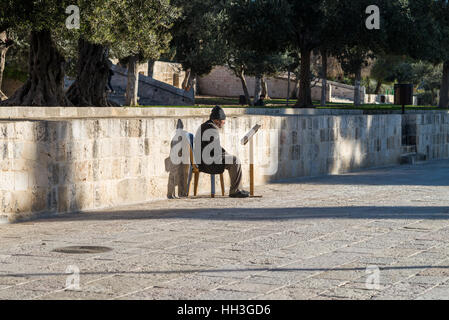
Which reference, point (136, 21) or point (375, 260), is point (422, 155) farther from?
point (375, 260)

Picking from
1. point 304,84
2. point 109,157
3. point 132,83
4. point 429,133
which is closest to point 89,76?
point 132,83

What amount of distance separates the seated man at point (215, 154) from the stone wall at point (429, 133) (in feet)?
35.8

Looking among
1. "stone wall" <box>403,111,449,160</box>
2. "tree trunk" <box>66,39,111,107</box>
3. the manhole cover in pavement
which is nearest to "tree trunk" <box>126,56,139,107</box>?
"tree trunk" <box>66,39,111,107</box>

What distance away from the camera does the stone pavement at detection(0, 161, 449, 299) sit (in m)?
6.43

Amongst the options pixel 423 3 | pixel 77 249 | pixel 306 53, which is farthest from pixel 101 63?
pixel 77 249

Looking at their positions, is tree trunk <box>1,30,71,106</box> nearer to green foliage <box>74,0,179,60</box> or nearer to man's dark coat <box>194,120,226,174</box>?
green foliage <box>74,0,179,60</box>

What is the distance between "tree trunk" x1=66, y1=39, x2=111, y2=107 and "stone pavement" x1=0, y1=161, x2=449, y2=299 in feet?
66.2

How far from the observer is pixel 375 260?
7699mm

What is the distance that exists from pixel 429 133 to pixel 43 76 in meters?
13.1

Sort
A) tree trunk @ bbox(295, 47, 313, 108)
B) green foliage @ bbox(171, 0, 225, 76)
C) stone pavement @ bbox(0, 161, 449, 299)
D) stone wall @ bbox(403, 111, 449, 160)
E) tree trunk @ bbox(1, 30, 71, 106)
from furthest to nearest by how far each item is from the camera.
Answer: green foliage @ bbox(171, 0, 225, 76) < tree trunk @ bbox(295, 47, 313, 108) < tree trunk @ bbox(1, 30, 71, 106) < stone wall @ bbox(403, 111, 449, 160) < stone pavement @ bbox(0, 161, 449, 299)

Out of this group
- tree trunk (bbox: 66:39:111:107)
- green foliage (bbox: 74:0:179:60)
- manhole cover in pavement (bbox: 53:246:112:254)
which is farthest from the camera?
tree trunk (bbox: 66:39:111:107)

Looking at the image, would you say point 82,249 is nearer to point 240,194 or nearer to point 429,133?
point 240,194

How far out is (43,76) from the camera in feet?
93.2
